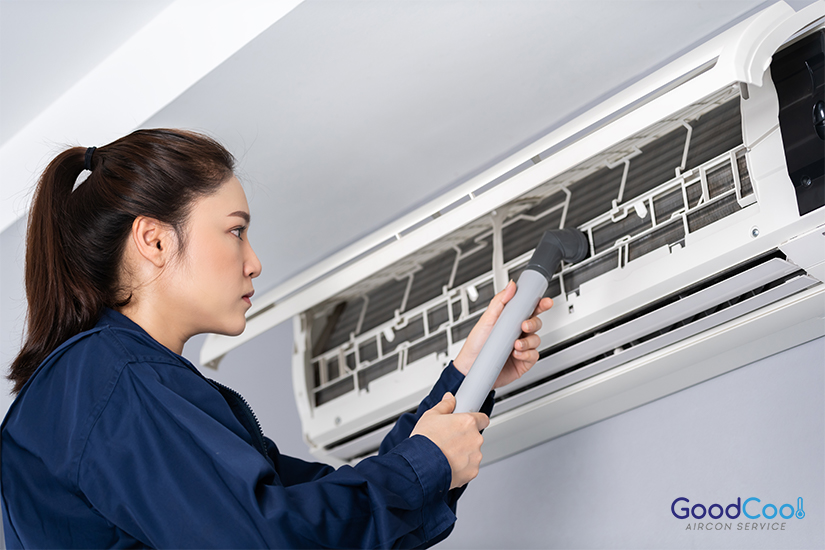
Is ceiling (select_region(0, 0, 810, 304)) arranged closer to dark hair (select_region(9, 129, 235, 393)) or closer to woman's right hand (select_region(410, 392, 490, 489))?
dark hair (select_region(9, 129, 235, 393))

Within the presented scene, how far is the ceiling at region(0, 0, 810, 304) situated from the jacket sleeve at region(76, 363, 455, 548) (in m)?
0.67

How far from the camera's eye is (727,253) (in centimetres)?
115

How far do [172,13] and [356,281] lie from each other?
61 centimetres

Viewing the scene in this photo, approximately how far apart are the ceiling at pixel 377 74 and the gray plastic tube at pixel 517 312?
33 centimetres

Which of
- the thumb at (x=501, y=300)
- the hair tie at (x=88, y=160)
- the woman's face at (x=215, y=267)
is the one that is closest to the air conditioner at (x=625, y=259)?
the thumb at (x=501, y=300)

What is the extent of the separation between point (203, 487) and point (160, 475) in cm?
5

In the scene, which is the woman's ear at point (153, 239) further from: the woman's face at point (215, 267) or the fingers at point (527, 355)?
the fingers at point (527, 355)

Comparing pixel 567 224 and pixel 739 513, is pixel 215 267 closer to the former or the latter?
pixel 567 224

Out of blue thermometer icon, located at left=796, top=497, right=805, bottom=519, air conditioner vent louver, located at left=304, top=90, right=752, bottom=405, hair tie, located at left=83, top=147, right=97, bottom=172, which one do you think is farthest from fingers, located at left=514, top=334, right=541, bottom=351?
hair tie, located at left=83, top=147, right=97, bottom=172

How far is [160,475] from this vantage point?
783 millimetres

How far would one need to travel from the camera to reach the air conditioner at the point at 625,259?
112cm

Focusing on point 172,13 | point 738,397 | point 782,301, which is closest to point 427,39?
point 172,13

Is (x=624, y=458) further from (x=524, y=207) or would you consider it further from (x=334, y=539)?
(x=334, y=539)

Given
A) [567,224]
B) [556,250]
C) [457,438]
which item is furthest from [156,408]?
[567,224]
